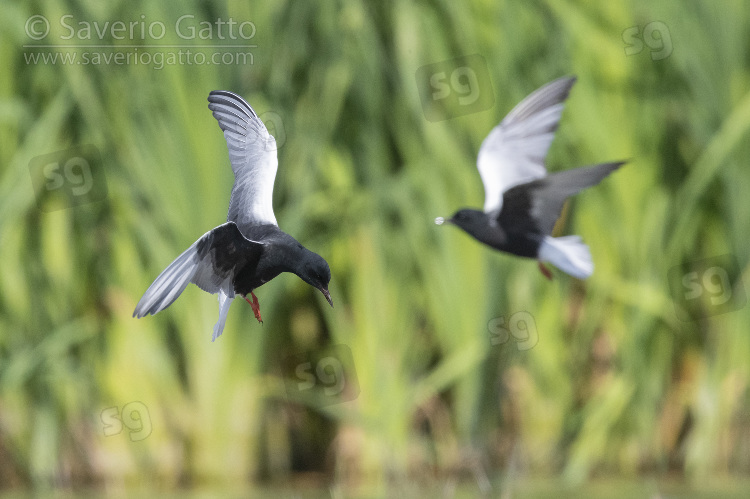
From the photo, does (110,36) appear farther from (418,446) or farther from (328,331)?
(418,446)

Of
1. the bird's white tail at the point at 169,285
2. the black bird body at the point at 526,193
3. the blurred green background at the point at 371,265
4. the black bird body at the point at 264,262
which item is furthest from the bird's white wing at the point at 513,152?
the bird's white tail at the point at 169,285

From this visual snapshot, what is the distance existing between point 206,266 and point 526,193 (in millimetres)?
1205

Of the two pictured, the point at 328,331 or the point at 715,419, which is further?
the point at 328,331

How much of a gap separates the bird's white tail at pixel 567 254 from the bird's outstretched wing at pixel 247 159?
0.91m

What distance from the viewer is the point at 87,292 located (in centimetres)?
384

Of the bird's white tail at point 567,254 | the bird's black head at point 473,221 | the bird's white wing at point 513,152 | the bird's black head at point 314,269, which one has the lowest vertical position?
the bird's white tail at point 567,254

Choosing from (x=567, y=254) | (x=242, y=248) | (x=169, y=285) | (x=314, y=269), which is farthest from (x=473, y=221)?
(x=169, y=285)

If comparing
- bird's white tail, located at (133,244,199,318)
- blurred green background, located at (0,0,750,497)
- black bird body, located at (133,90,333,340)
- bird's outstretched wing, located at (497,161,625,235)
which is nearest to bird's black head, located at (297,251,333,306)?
black bird body, located at (133,90,333,340)

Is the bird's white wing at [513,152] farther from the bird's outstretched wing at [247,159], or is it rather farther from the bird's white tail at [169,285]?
the bird's white tail at [169,285]

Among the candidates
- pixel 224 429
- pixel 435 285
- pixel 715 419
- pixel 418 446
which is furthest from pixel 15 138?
pixel 715 419

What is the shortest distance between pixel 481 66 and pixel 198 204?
117 centimetres

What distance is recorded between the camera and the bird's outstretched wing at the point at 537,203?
108 inches

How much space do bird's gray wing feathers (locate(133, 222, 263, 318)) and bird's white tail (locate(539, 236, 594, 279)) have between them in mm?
1043

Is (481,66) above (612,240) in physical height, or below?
above
